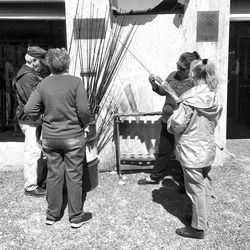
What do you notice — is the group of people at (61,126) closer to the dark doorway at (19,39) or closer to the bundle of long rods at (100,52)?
the bundle of long rods at (100,52)

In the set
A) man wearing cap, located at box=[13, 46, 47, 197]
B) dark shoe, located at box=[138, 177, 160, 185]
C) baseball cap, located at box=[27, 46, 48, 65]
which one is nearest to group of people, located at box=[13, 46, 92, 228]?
man wearing cap, located at box=[13, 46, 47, 197]

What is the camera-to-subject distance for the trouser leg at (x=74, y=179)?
3.48m

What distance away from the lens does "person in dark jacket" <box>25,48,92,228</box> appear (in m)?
3.36

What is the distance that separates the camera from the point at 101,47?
484cm

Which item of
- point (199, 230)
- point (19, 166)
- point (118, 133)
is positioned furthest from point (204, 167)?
A: point (19, 166)

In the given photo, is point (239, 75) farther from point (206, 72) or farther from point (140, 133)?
point (206, 72)

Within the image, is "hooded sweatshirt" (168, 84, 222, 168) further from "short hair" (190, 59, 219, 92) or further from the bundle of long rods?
the bundle of long rods

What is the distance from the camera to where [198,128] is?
10.2ft

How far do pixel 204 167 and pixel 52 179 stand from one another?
1.55m

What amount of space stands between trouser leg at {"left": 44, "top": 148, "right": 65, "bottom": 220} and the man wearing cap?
0.76 m

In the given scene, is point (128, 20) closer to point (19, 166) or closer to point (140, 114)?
point (140, 114)

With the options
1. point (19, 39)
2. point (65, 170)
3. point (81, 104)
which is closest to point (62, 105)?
point (81, 104)

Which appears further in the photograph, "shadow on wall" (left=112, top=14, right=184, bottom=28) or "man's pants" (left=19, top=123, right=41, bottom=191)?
"shadow on wall" (left=112, top=14, right=184, bottom=28)

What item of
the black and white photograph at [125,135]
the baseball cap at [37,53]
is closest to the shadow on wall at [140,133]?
the black and white photograph at [125,135]
